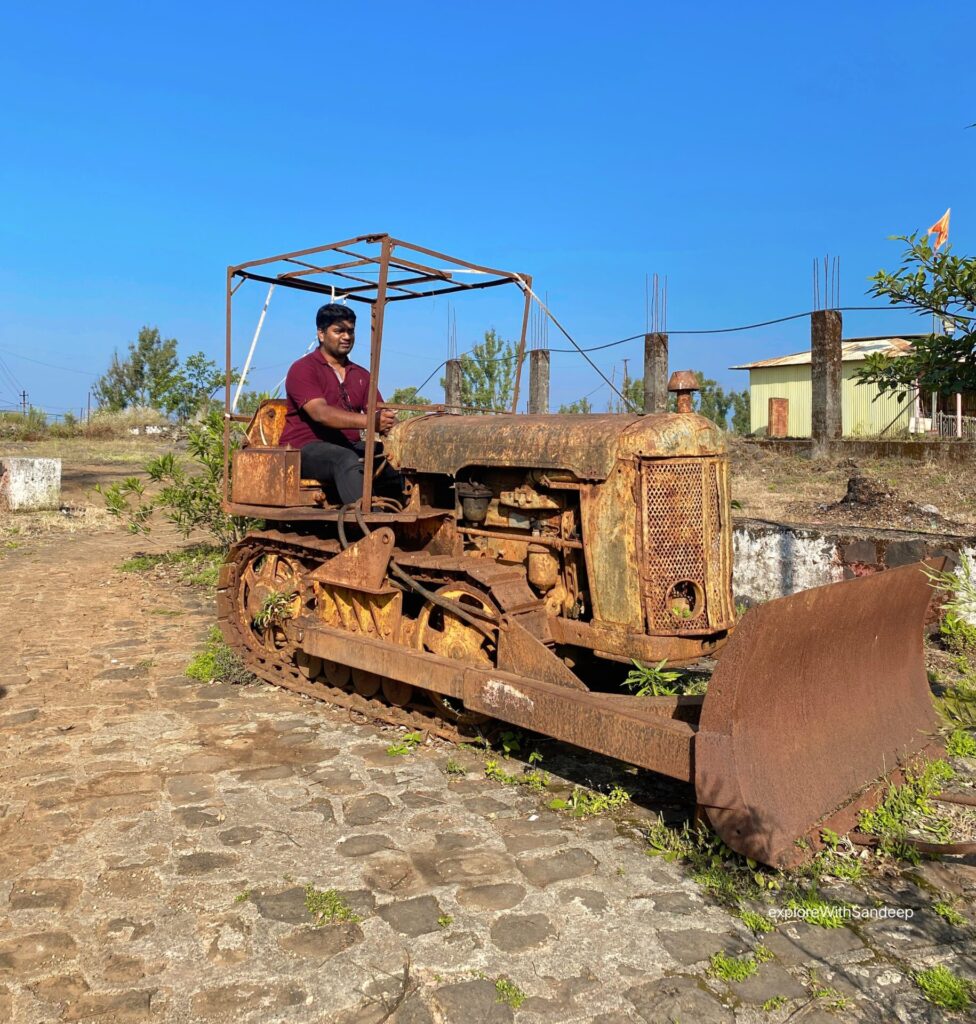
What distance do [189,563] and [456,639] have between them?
6.15 metres

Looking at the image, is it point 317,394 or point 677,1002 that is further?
→ point 317,394

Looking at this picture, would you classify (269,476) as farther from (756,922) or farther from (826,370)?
(826,370)

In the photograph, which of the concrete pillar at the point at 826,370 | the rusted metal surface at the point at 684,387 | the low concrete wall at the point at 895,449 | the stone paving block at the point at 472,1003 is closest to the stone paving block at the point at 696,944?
the stone paving block at the point at 472,1003

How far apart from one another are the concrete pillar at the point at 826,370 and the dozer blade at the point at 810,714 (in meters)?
11.3

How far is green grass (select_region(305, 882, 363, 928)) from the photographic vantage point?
3.04m

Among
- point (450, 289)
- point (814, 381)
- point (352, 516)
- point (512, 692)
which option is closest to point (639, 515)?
point (512, 692)

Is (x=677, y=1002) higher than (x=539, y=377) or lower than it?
lower

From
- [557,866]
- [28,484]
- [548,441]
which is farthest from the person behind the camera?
[28,484]

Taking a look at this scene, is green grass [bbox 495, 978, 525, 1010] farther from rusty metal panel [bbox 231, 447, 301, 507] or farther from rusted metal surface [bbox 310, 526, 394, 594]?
rusty metal panel [bbox 231, 447, 301, 507]

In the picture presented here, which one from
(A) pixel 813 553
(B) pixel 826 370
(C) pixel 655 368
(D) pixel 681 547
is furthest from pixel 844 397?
(D) pixel 681 547

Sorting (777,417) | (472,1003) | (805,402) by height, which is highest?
(805,402)

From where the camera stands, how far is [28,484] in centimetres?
1403

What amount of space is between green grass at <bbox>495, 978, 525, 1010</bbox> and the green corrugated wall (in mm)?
25466

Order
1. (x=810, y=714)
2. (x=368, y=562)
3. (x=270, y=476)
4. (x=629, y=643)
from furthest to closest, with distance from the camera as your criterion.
Result: 1. (x=270, y=476)
2. (x=368, y=562)
3. (x=629, y=643)
4. (x=810, y=714)
